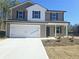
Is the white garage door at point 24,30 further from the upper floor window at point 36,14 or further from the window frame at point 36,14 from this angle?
the upper floor window at point 36,14

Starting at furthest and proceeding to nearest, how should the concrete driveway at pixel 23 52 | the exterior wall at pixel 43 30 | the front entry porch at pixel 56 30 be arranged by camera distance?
the front entry porch at pixel 56 30 → the exterior wall at pixel 43 30 → the concrete driveway at pixel 23 52

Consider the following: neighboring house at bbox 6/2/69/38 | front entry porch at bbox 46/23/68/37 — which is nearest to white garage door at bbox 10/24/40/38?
neighboring house at bbox 6/2/69/38

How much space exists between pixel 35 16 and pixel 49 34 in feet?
16.6

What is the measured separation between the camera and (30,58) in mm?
11062

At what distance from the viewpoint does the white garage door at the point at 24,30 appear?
34.5 m

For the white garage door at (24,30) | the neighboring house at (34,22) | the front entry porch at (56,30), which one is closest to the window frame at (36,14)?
the neighboring house at (34,22)

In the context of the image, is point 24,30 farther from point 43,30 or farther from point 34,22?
point 43,30

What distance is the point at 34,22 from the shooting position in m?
34.2

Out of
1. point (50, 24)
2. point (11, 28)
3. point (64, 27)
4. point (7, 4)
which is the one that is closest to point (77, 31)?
point (64, 27)

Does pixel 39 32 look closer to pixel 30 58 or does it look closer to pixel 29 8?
pixel 29 8

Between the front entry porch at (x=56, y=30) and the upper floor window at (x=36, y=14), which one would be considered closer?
the upper floor window at (x=36, y=14)

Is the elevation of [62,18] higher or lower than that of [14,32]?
higher

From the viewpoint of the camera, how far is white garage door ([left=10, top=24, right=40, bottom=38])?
113ft

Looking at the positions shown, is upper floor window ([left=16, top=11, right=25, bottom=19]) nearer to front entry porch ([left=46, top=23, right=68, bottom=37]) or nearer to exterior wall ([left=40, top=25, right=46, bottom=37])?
exterior wall ([left=40, top=25, right=46, bottom=37])
